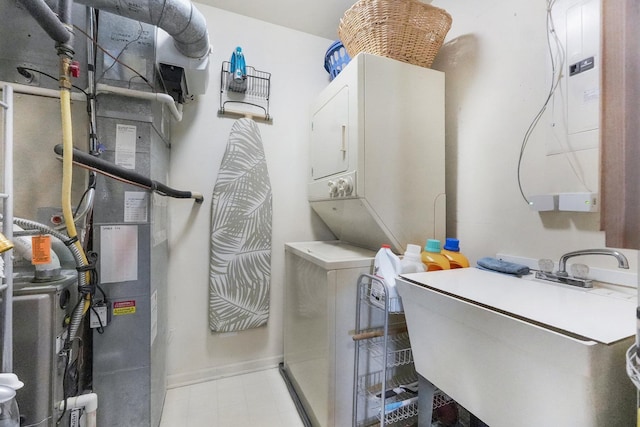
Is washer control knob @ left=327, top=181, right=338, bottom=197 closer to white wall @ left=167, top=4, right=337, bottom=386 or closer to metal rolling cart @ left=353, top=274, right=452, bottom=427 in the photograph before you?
metal rolling cart @ left=353, top=274, right=452, bottom=427

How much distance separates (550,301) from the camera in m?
0.78

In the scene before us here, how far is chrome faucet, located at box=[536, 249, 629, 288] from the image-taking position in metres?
0.85

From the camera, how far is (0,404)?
73 cm

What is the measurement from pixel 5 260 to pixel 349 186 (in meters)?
1.29

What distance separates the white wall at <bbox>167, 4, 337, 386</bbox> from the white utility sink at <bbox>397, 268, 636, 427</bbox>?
1298 millimetres

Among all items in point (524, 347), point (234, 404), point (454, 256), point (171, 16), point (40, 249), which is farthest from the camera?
point (234, 404)

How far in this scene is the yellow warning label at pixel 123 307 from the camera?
125 cm

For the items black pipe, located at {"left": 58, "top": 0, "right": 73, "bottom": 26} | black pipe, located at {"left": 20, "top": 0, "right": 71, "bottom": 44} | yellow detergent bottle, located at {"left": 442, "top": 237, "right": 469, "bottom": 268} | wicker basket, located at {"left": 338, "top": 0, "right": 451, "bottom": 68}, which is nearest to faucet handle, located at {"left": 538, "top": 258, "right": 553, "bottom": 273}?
yellow detergent bottle, located at {"left": 442, "top": 237, "right": 469, "bottom": 268}

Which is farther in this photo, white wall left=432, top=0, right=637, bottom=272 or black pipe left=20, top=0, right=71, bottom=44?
white wall left=432, top=0, right=637, bottom=272

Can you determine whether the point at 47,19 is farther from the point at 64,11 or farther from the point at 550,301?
the point at 550,301

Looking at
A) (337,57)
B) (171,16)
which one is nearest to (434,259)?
(337,57)

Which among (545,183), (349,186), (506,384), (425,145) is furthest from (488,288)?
(425,145)

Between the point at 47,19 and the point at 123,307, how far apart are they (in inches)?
46.1

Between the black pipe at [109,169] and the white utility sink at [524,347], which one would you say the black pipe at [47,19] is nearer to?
the black pipe at [109,169]
